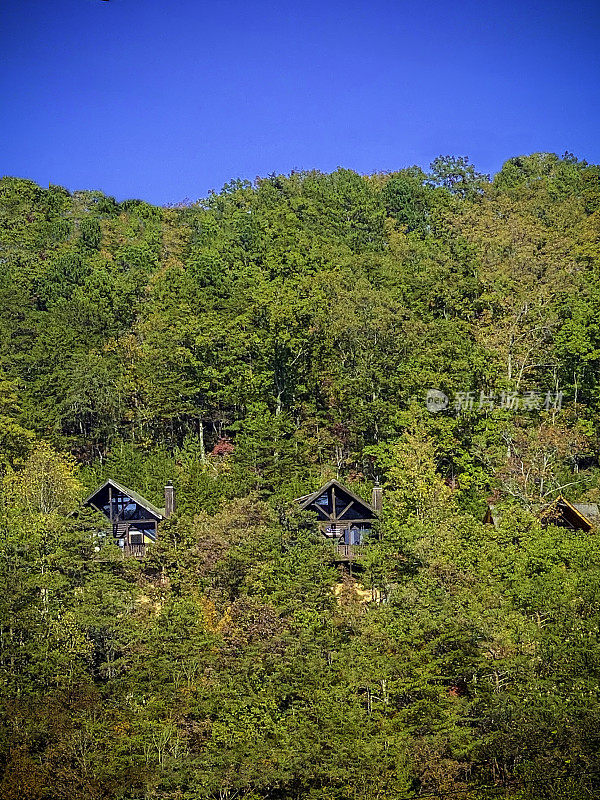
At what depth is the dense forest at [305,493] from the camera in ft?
106

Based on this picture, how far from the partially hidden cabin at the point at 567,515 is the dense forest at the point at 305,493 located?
50.3 inches

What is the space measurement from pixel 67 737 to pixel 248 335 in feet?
108

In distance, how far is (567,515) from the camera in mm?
47906

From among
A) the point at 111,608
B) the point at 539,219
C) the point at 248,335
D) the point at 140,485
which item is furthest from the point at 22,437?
the point at 539,219

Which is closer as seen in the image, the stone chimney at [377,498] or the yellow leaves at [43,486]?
the yellow leaves at [43,486]

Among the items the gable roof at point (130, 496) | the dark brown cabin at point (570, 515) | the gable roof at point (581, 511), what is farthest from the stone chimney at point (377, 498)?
the gable roof at point (130, 496)

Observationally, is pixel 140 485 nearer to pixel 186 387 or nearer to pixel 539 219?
pixel 186 387

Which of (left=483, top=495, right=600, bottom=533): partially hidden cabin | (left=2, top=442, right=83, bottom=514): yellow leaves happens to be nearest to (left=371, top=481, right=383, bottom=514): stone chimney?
(left=483, top=495, right=600, bottom=533): partially hidden cabin

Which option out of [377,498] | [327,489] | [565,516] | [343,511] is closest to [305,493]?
[327,489]

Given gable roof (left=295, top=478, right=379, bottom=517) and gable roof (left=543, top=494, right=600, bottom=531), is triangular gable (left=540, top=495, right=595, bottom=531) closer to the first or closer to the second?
gable roof (left=543, top=494, right=600, bottom=531)

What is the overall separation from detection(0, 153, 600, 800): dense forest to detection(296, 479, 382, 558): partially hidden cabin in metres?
1.42

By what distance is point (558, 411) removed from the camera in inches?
2228

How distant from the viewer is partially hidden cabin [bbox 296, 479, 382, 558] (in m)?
49.2

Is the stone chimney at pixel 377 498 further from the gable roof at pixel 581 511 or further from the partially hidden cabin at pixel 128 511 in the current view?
the partially hidden cabin at pixel 128 511
